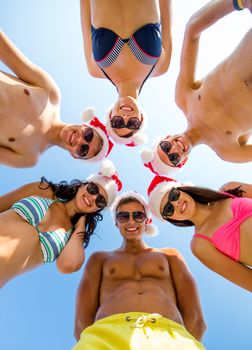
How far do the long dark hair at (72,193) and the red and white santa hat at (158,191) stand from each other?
3.01 feet

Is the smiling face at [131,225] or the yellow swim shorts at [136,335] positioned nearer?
the yellow swim shorts at [136,335]

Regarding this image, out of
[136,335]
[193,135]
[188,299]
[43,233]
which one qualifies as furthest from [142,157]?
[136,335]

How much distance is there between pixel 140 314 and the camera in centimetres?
422

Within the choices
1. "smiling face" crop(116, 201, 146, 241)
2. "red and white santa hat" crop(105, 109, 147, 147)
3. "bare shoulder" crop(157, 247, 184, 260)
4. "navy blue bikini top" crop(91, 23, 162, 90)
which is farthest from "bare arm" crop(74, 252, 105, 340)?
"navy blue bikini top" crop(91, 23, 162, 90)

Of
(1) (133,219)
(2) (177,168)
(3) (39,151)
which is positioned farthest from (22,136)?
(2) (177,168)

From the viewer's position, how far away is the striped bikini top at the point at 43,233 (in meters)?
4.41

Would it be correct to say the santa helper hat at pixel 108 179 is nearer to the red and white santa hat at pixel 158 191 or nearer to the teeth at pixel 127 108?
the red and white santa hat at pixel 158 191

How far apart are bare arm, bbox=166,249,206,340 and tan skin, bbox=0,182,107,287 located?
182cm

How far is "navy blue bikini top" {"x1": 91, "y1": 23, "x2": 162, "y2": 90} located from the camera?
5.57m

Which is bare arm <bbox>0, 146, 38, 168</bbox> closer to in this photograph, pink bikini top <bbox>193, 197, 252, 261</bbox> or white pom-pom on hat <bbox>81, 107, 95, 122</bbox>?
white pom-pom on hat <bbox>81, 107, 95, 122</bbox>

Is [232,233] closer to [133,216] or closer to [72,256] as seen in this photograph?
[133,216]

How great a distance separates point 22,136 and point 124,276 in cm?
284

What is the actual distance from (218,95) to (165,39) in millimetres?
1470

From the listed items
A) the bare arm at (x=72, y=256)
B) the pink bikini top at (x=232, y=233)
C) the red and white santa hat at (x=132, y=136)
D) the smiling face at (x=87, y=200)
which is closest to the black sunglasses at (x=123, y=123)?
the red and white santa hat at (x=132, y=136)
